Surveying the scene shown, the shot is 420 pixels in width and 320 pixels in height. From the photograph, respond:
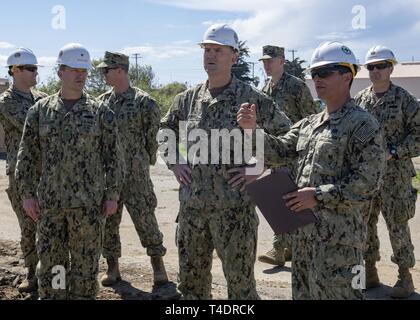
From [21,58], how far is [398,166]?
4019 millimetres

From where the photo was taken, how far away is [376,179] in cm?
330

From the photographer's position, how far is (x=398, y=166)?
570 centimetres

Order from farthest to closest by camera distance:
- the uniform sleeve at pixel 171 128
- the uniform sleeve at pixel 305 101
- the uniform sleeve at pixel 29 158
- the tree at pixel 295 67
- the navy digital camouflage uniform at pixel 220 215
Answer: the tree at pixel 295 67 → the uniform sleeve at pixel 305 101 → the uniform sleeve at pixel 29 158 → the uniform sleeve at pixel 171 128 → the navy digital camouflage uniform at pixel 220 215

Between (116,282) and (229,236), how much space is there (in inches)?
94.9

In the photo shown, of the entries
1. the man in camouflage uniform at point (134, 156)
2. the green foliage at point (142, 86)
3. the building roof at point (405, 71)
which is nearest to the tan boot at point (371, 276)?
the man in camouflage uniform at point (134, 156)

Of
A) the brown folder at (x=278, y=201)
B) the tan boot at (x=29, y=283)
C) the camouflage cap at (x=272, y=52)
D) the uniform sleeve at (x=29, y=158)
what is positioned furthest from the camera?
the camouflage cap at (x=272, y=52)

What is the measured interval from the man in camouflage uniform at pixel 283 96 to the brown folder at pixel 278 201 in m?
3.14

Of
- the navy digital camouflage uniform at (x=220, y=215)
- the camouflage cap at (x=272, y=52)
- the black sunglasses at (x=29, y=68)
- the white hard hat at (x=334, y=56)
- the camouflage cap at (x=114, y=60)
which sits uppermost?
the camouflage cap at (x=272, y=52)

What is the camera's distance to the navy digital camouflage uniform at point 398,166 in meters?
5.60

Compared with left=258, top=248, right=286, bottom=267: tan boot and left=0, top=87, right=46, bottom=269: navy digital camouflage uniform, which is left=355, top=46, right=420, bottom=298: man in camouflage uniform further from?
left=0, top=87, right=46, bottom=269: navy digital camouflage uniform

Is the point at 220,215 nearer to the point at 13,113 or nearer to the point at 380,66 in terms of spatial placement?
the point at 380,66

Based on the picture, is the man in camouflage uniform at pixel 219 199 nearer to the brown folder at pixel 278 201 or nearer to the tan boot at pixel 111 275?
the brown folder at pixel 278 201

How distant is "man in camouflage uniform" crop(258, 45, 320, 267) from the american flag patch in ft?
11.0
